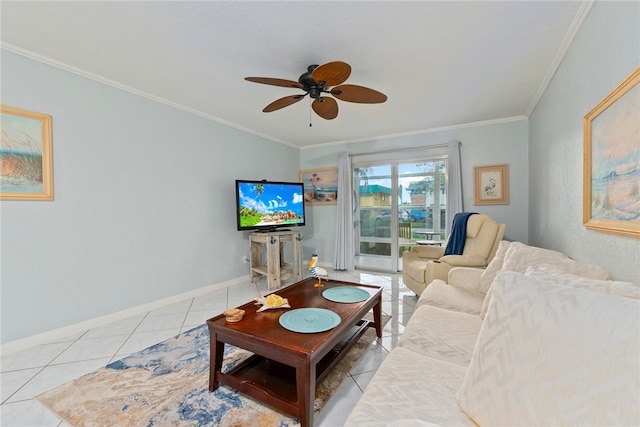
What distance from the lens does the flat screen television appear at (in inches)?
144

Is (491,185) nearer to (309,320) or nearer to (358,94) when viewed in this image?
(358,94)

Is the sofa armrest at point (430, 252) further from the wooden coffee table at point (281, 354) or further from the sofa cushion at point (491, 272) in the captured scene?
the wooden coffee table at point (281, 354)

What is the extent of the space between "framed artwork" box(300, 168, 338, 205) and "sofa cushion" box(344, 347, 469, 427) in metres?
3.83

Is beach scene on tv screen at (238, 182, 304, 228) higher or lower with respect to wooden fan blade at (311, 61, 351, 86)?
lower

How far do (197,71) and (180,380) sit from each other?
8.14ft

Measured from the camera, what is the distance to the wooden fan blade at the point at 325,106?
2.25 metres

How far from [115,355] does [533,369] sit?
8.53ft

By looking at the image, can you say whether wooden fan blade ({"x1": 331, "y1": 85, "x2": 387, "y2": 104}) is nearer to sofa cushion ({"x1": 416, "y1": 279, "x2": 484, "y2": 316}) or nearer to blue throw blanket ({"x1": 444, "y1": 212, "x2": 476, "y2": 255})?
sofa cushion ({"x1": 416, "y1": 279, "x2": 484, "y2": 316})

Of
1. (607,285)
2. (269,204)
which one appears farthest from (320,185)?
(607,285)

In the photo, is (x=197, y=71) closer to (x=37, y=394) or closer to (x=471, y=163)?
(x=37, y=394)

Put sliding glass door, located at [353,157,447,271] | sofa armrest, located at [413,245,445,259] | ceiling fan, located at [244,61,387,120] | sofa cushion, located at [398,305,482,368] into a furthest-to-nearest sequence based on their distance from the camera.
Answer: sliding glass door, located at [353,157,447,271] → sofa armrest, located at [413,245,445,259] → ceiling fan, located at [244,61,387,120] → sofa cushion, located at [398,305,482,368]

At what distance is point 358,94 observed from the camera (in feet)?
7.00

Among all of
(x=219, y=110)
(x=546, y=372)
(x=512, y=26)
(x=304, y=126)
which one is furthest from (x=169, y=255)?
(x=512, y=26)

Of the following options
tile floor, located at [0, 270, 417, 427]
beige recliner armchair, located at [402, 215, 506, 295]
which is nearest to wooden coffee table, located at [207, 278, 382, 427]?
tile floor, located at [0, 270, 417, 427]
